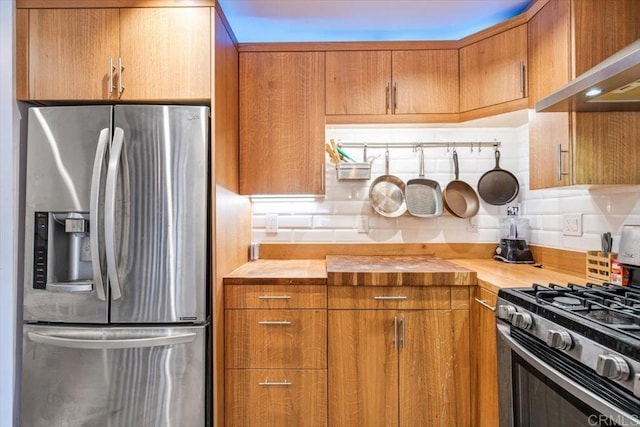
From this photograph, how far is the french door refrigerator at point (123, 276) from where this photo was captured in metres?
1.44

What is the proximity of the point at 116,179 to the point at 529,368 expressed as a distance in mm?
1831

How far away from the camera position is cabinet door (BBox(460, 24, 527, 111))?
5.69 ft

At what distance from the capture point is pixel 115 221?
4.72 feet

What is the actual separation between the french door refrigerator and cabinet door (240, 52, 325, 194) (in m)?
0.50

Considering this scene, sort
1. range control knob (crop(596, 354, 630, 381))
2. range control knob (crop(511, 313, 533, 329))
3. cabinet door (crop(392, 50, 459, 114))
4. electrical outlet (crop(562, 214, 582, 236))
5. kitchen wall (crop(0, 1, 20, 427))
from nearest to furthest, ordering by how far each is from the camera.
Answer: range control knob (crop(596, 354, 630, 381))
range control knob (crop(511, 313, 533, 329))
kitchen wall (crop(0, 1, 20, 427))
electrical outlet (crop(562, 214, 582, 236))
cabinet door (crop(392, 50, 459, 114))

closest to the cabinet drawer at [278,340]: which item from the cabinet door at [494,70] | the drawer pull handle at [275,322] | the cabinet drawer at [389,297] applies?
the drawer pull handle at [275,322]

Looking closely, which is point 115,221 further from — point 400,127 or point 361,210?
point 400,127

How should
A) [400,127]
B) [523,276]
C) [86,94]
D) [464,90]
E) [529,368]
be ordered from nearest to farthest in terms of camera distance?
[529,368] → [86,94] → [523,276] → [464,90] → [400,127]

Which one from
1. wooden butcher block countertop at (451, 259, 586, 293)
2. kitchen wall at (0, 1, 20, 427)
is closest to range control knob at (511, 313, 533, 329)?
wooden butcher block countertop at (451, 259, 586, 293)

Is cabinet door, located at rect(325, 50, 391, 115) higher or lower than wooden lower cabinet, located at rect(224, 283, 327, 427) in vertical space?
higher

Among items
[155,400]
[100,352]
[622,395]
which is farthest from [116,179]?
[622,395]

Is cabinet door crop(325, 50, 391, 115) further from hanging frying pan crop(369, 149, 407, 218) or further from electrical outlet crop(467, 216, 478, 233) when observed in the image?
electrical outlet crop(467, 216, 478, 233)

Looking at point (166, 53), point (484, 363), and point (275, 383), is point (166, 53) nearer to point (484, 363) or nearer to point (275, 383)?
point (275, 383)

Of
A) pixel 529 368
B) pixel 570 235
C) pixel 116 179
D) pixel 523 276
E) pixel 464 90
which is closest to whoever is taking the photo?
pixel 529 368
